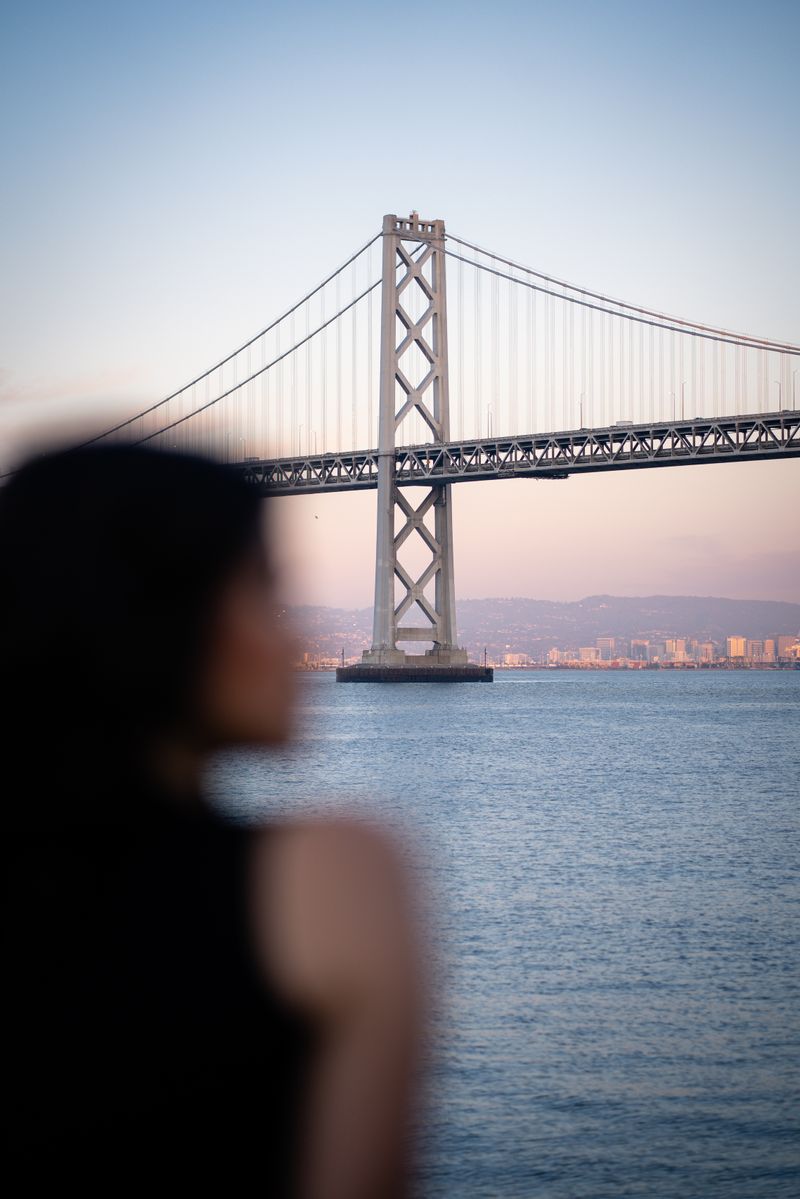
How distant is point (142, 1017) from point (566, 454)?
50.2 meters

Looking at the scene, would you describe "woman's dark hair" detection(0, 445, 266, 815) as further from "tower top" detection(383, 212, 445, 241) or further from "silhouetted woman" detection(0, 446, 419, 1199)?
"tower top" detection(383, 212, 445, 241)

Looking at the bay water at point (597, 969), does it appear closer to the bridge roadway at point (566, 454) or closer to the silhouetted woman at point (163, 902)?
the silhouetted woman at point (163, 902)

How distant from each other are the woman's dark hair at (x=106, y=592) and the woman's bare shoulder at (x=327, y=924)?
16.4 ft

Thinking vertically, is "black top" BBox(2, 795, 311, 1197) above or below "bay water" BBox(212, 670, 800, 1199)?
above

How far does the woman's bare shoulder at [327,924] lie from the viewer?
7.66 metres

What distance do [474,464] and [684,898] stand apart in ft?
150

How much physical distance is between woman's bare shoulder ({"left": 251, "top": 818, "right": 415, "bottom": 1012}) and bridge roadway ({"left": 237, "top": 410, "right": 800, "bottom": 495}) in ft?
113

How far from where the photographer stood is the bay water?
5.49 meters

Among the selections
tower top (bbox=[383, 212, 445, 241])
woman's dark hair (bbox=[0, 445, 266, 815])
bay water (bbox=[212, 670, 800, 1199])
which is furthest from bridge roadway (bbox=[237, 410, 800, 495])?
woman's dark hair (bbox=[0, 445, 266, 815])

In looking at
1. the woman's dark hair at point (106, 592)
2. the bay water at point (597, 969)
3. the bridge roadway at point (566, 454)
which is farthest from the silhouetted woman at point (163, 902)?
the bridge roadway at point (566, 454)

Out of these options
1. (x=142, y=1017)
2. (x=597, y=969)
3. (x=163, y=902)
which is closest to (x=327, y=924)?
(x=597, y=969)

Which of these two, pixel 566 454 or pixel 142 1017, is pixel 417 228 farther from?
pixel 142 1017

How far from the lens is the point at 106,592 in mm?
2213

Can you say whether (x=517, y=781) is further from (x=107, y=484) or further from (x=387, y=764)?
(x=107, y=484)
